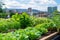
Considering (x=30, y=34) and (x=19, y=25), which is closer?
(x=30, y=34)

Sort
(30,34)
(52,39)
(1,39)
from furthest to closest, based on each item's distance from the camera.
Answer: (52,39) → (30,34) → (1,39)

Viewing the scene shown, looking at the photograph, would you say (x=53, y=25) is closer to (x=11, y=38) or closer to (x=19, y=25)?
(x=19, y=25)

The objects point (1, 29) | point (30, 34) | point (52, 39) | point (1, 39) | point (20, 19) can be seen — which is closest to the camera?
point (1, 39)

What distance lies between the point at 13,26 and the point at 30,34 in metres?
6.07

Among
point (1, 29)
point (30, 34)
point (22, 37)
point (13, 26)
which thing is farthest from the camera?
point (13, 26)

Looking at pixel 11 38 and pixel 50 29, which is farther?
pixel 50 29

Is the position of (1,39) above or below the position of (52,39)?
above

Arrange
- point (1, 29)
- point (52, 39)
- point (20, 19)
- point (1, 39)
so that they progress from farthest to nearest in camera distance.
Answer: point (20, 19)
point (1, 29)
point (52, 39)
point (1, 39)

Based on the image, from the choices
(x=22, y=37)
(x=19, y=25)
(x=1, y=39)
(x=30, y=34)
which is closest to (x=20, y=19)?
(x=19, y=25)

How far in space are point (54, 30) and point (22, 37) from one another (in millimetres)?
7173

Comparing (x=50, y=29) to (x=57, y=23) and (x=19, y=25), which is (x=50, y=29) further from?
(x=19, y=25)

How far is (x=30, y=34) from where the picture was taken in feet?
24.7

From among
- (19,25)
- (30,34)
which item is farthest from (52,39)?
(19,25)

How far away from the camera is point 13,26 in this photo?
13.5m
